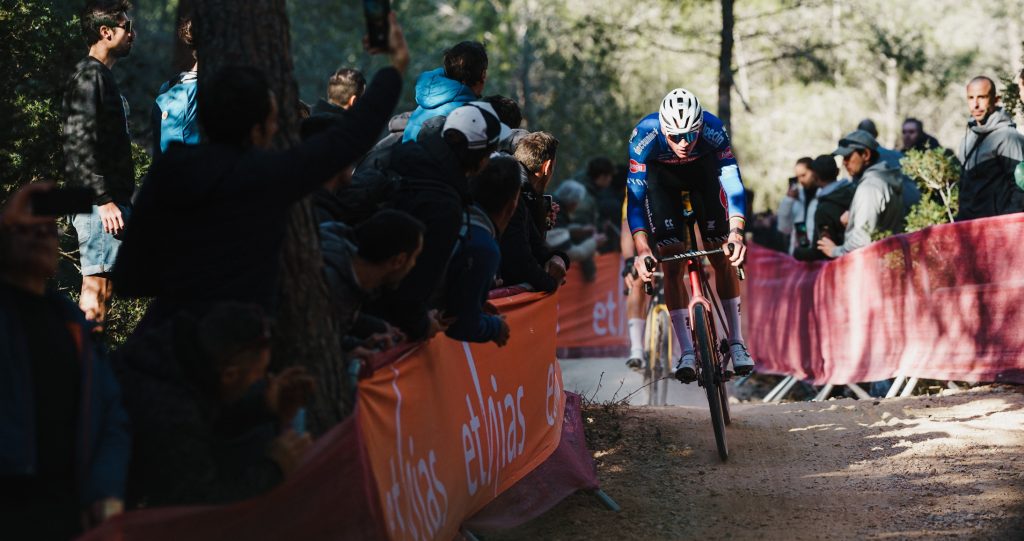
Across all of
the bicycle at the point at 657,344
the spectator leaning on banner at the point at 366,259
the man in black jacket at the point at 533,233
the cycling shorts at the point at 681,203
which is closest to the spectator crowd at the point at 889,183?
the bicycle at the point at 657,344

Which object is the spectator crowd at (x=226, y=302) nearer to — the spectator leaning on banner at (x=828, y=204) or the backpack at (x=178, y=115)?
the backpack at (x=178, y=115)

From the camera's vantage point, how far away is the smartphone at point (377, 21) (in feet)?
14.1

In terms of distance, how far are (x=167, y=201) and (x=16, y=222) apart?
0.55 metres

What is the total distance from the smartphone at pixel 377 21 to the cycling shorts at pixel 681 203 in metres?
4.65

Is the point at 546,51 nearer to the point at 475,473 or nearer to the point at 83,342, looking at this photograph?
the point at 475,473

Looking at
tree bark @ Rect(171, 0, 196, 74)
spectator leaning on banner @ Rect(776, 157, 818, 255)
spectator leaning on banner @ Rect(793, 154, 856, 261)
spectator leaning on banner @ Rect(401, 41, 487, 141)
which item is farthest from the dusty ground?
tree bark @ Rect(171, 0, 196, 74)

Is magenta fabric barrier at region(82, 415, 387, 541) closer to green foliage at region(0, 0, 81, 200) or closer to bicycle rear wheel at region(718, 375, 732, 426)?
green foliage at region(0, 0, 81, 200)

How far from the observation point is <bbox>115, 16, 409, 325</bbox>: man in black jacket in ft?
12.7

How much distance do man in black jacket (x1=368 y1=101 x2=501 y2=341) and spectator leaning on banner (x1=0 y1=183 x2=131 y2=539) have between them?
1.86 metres

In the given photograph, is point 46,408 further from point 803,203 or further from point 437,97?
point 803,203

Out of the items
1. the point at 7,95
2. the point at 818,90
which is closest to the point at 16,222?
the point at 7,95

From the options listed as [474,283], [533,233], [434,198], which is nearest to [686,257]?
[533,233]

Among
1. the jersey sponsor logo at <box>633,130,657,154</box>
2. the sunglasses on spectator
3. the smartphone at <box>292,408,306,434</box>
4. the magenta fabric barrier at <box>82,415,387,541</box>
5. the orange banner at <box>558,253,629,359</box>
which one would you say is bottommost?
the orange banner at <box>558,253,629,359</box>

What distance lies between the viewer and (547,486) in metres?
7.12
